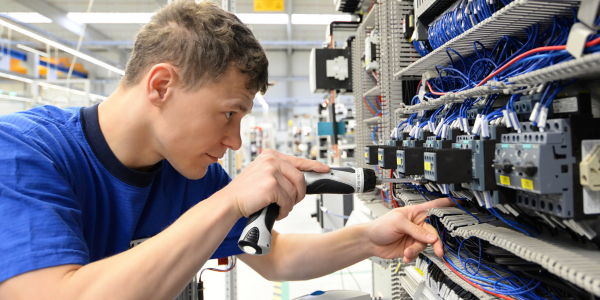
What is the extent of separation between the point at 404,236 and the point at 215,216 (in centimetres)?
65

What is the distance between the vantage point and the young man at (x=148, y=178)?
52 centimetres

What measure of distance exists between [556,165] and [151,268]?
71cm

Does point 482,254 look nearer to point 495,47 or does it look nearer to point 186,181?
point 495,47

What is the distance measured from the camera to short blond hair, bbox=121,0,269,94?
2.29 ft

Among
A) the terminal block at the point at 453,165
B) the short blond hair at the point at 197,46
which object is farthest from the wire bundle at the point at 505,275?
the short blond hair at the point at 197,46

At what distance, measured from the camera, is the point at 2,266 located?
49cm

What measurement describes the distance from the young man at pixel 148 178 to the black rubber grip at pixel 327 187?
0.04 meters

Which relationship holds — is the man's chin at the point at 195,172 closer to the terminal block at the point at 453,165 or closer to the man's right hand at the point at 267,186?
the man's right hand at the point at 267,186

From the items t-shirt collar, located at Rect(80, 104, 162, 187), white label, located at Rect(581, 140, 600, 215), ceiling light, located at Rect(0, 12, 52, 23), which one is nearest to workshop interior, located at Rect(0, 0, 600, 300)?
white label, located at Rect(581, 140, 600, 215)

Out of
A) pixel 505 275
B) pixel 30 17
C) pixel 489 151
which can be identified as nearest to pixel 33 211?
pixel 489 151

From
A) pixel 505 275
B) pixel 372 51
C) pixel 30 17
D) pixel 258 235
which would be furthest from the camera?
pixel 30 17

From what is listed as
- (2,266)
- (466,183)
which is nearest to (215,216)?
(2,266)

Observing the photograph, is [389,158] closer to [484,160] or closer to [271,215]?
[484,160]

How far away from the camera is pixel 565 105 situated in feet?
1.99
